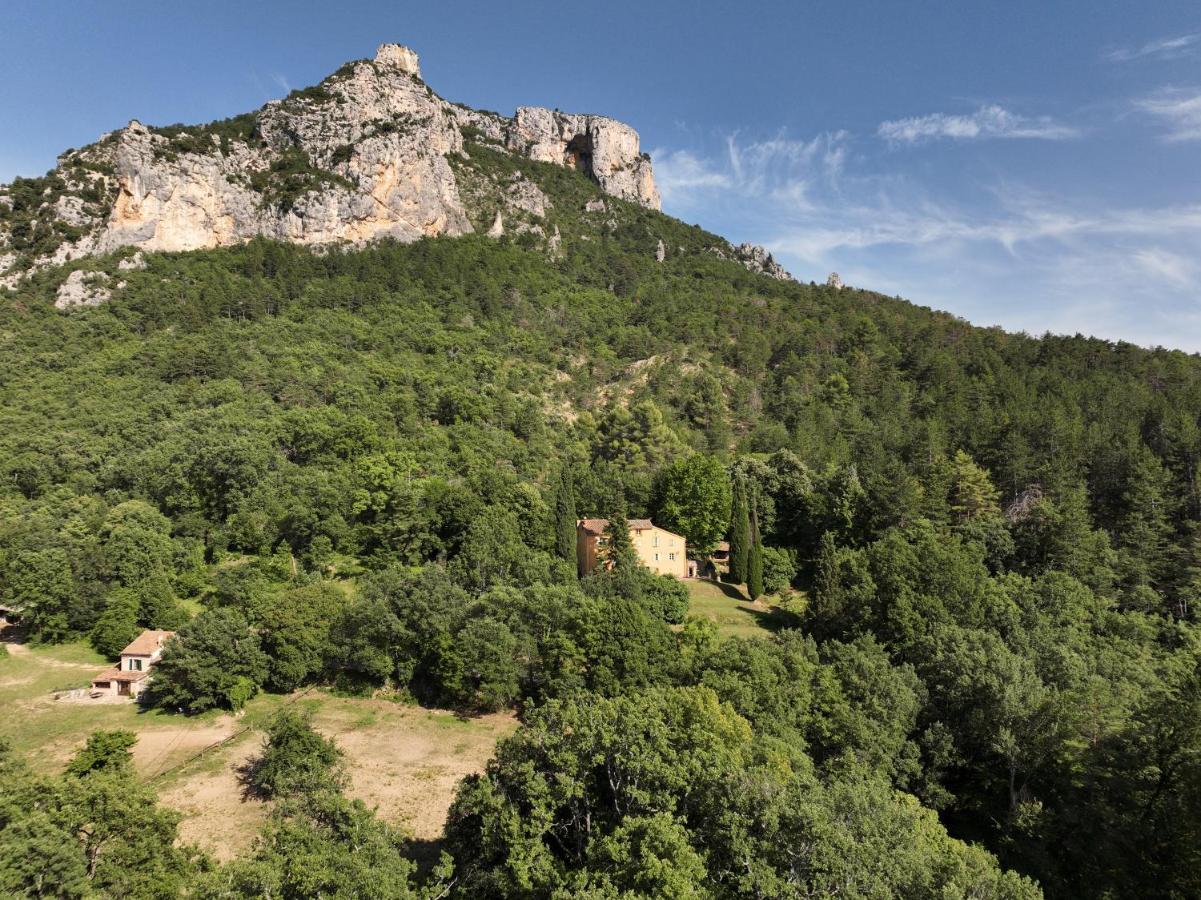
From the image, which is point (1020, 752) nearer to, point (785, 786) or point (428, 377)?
point (785, 786)

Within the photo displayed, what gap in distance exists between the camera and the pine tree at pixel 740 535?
48.1 m

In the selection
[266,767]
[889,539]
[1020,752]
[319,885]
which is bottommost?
[266,767]

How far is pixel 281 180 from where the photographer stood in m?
99.4

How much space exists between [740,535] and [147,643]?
40.1m

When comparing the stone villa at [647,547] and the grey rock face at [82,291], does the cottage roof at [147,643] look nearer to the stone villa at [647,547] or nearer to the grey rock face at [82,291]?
the stone villa at [647,547]

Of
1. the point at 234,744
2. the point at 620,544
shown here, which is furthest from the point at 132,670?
the point at 620,544

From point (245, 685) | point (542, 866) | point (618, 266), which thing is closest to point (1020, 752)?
point (542, 866)

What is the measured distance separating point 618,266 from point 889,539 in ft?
290

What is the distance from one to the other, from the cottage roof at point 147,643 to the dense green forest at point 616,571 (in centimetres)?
321

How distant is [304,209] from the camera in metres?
95.2

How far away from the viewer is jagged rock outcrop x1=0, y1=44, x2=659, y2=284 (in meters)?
84.9

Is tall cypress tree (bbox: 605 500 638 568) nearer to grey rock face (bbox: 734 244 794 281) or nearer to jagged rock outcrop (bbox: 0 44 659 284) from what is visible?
jagged rock outcrop (bbox: 0 44 659 284)

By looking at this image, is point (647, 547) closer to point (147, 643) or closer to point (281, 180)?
point (147, 643)

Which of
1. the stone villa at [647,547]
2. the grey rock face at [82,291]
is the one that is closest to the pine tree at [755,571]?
the stone villa at [647,547]
